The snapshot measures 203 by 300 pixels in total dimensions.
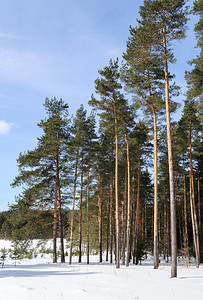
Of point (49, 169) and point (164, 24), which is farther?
point (49, 169)

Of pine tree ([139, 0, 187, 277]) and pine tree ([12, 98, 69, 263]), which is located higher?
pine tree ([139, 0, 187, 277])

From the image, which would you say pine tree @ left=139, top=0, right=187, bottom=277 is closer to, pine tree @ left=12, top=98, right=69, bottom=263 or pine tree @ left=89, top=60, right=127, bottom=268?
pine tree @ left=89, top=60, right=127, bottom=268

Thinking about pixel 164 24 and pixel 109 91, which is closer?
pixel 164 24

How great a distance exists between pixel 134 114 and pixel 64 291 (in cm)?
1581

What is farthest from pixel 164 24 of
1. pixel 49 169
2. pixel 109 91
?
pixel 49 169

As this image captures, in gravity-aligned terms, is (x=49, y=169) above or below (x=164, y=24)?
below

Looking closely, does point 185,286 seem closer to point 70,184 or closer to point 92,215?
point 70,184

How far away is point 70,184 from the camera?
833 inches

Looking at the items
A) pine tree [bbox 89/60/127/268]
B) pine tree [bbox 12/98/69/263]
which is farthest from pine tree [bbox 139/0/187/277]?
pine tree [bbox 12/98/69/263]

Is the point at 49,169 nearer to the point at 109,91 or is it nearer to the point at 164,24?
the point at 109,91

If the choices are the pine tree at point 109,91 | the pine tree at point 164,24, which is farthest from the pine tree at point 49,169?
the pine tree at point 164,24

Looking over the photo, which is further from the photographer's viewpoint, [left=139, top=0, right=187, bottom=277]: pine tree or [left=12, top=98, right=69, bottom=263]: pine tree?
[left=12, top=98, right=69, bottom=263]: pine tree

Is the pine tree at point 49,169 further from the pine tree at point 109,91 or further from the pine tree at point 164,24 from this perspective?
the pine tree at point 164,24

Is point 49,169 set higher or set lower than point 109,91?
lower
